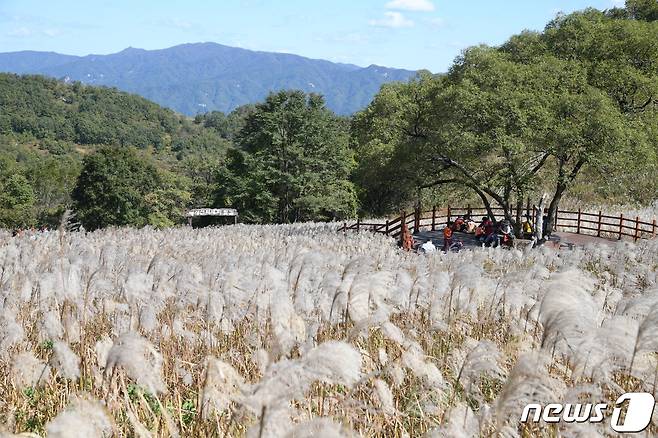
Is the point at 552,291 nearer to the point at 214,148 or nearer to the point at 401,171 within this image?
the point at 401,171

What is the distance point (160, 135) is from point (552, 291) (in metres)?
201

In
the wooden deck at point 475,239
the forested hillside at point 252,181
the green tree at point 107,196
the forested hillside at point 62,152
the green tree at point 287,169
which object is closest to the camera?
the wooden deck at point 475,239

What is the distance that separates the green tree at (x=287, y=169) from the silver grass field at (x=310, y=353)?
39.3 metres

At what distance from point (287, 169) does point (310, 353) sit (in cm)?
4562

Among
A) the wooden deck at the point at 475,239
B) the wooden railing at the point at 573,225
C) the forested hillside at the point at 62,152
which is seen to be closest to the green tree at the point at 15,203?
the forested hillside at the point at 62,152

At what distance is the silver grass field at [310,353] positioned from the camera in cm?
213

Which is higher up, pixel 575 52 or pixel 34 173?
pixel 575 52

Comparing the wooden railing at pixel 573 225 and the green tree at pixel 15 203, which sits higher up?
the wooden railing at pixel 573 225

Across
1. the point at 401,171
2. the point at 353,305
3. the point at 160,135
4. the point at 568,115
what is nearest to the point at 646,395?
the point at 353,305

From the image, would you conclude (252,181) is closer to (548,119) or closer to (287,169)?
(287,169)

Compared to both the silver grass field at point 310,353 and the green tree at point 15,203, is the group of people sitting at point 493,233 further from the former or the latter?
the green tree at point 15,203

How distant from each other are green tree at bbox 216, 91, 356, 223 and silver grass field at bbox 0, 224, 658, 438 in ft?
129

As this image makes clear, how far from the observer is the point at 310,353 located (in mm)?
1983

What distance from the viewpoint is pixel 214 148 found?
593 ft
